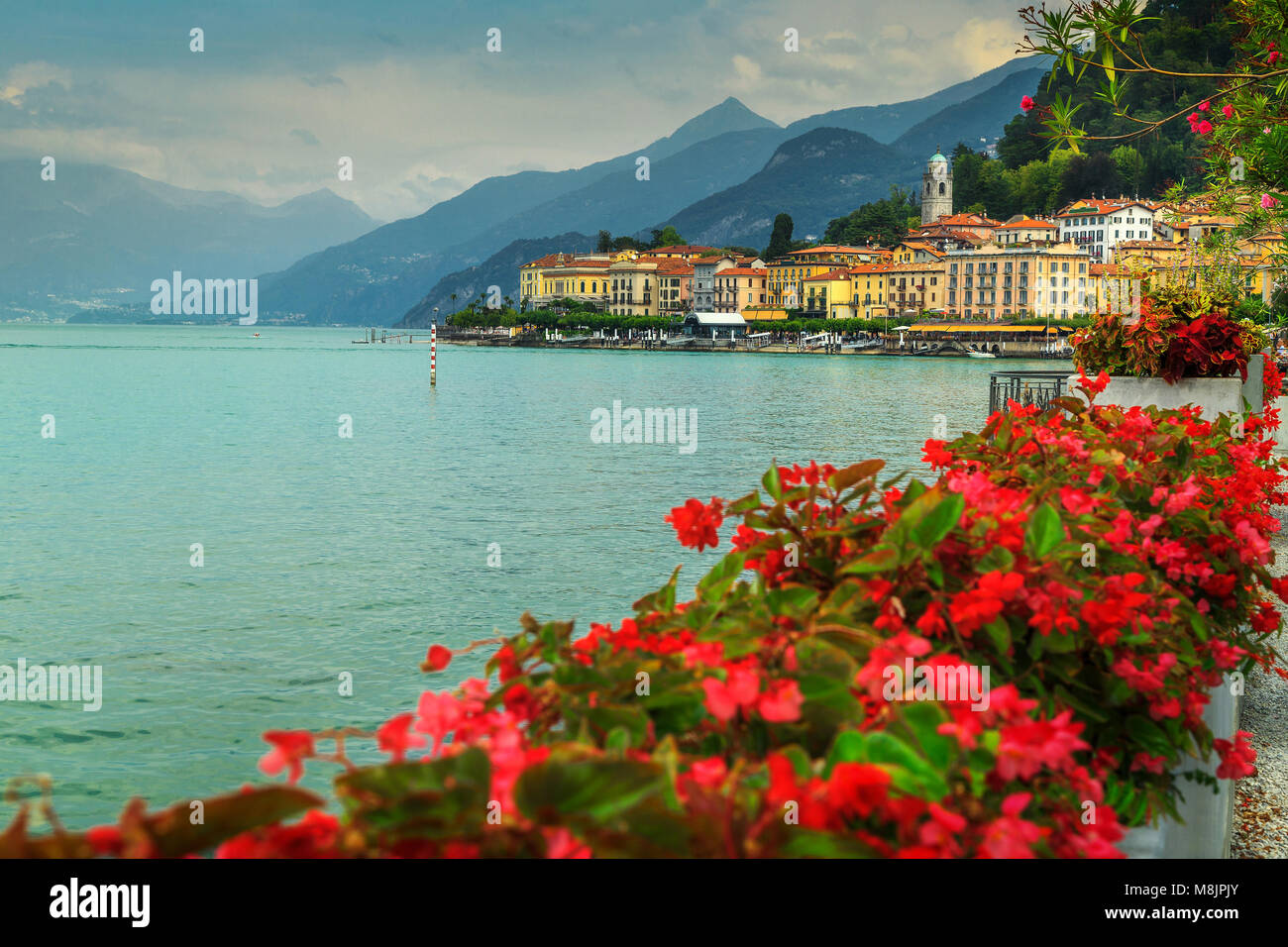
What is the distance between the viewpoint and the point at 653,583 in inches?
446

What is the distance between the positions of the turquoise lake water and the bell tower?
464 feet

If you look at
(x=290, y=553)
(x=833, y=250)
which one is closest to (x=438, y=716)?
(x=290, y=553)

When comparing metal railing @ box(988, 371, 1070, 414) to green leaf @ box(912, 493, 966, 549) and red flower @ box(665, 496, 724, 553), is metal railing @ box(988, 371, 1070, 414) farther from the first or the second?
green leaf @ box(912, 493, 966, 549)

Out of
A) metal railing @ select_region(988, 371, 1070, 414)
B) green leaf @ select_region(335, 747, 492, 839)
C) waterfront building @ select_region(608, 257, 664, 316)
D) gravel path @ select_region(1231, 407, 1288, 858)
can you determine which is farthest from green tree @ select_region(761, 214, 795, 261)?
green leaf @ select_region(335, 747, 492, 839)

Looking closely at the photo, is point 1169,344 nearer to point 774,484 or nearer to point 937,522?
point 774,484

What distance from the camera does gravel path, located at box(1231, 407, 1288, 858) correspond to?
397cm

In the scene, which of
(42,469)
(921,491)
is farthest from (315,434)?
(921,491)

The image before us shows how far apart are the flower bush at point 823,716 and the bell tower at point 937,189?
17513 centimetres

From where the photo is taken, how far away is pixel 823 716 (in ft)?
4.61

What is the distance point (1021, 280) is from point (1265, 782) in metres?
134

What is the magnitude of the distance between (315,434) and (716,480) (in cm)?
1556

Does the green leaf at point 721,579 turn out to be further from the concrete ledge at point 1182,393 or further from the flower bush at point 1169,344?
the flower bush at point 1169,344
